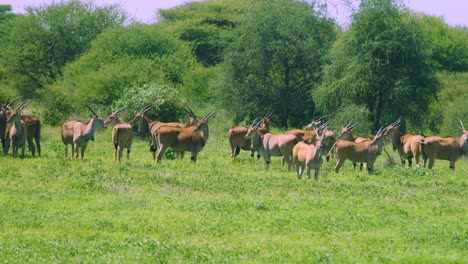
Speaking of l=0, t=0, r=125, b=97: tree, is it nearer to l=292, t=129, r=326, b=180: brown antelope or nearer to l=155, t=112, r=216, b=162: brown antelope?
l=155, t=112, r=216, b=162: brown antelope

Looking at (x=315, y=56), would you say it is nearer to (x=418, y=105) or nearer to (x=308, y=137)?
(x=418, y=105)

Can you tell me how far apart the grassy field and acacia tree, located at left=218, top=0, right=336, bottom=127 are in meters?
19.2

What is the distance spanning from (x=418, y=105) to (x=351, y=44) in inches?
145

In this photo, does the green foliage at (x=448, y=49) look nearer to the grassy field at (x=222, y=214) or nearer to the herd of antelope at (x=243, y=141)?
the herd of antelope at (x=243, y=141)

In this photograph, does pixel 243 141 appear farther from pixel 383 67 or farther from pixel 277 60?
pixel 277 60

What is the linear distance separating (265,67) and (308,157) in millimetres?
22470

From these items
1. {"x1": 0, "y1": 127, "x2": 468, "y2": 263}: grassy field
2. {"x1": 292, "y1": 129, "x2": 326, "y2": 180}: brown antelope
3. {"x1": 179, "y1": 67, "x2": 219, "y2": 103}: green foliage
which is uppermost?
{"x1": 179, "y1": 67, "x2": 219, "y2": 103}: green foliage

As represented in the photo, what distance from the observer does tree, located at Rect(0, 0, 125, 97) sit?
174 feet

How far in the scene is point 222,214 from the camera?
578 inches

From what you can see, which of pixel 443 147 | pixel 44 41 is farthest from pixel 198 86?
pixel 443 147

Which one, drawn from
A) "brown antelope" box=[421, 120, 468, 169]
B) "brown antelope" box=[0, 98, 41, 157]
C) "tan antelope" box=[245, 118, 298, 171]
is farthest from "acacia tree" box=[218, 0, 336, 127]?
"brown antelope" box=[0, 98, 41, 157]

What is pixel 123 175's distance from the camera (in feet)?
64.3

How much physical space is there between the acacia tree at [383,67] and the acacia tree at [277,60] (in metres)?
4.83

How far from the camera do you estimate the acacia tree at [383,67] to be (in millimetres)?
34969
